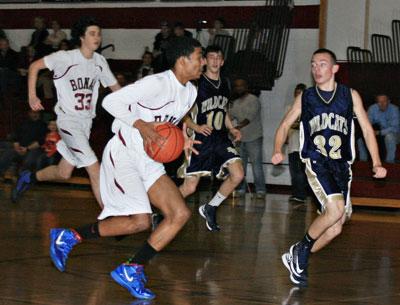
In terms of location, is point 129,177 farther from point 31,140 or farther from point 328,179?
point 31,140

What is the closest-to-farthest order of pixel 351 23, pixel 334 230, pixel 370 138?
pixel 370 138
pixel 334 230
pixel 351 23

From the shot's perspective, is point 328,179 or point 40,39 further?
point 40,39

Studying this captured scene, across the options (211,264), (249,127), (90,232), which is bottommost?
(211,264)

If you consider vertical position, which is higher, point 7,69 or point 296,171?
point 7,69

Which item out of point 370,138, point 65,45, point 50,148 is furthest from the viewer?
point 65,45

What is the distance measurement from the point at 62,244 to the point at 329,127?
253 centimetres

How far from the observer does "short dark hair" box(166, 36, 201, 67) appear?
8.02 metres

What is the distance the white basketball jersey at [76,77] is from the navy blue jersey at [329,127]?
10.8 feet

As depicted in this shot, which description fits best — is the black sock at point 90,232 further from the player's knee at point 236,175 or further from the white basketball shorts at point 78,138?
the player's knee at point 236,175

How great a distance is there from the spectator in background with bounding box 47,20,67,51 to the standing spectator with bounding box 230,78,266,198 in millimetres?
4918

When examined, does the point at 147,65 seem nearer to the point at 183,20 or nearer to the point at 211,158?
the point at 183,20

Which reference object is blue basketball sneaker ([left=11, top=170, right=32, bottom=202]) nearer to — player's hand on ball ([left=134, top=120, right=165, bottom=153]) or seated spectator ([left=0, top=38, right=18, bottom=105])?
player's hand on ball ([left=134, top=120, right=165, bottom=153])

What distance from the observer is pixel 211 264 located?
9523mm

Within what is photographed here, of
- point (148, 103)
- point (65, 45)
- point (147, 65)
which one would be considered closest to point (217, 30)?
point (147, 65)
